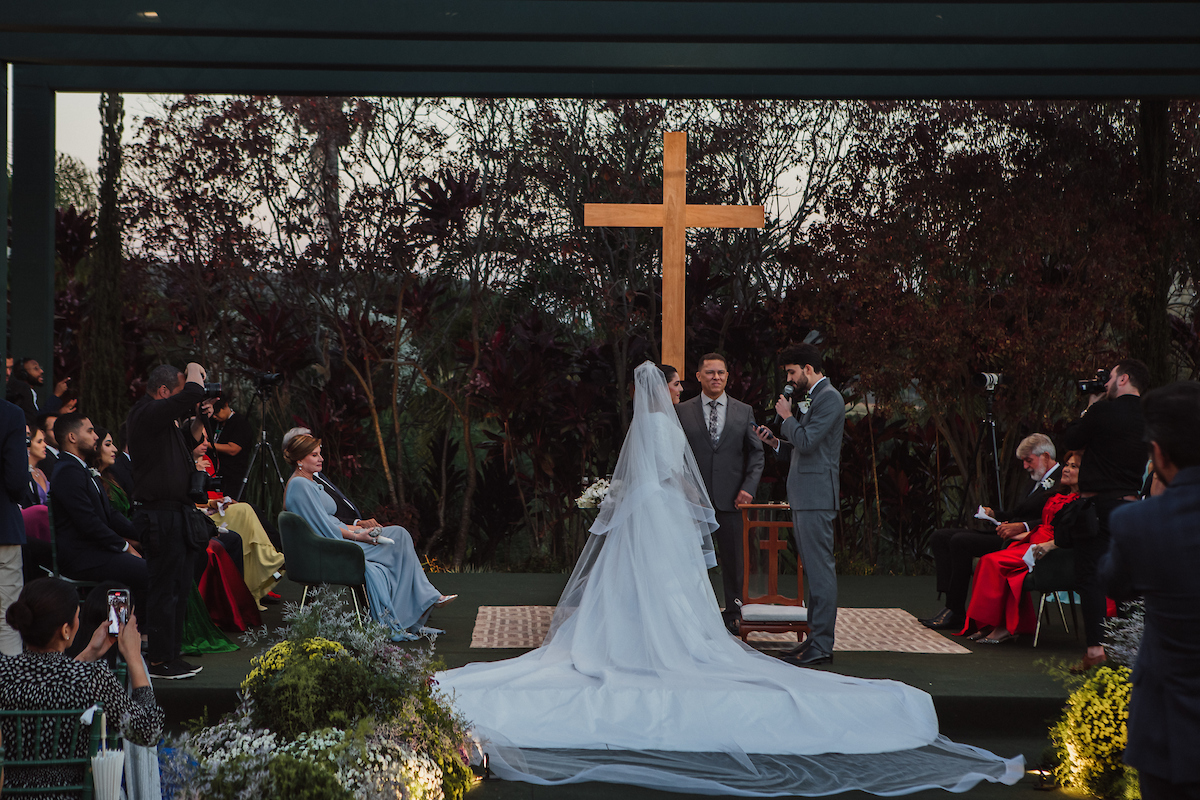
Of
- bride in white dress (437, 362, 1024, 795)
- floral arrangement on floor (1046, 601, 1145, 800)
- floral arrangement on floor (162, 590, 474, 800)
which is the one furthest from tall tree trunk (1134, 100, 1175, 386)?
floral arrangement on floor (162, 590, 474, 800)

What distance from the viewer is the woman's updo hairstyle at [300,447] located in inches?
245

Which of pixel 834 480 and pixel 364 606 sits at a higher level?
pixel 834 480

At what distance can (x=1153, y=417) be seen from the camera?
7.77 ft

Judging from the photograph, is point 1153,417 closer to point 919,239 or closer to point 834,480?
point 834,480

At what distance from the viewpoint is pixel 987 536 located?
21.2ft

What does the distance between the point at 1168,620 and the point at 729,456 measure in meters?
4.35

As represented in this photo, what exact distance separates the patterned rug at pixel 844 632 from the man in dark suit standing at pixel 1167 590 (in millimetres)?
3585

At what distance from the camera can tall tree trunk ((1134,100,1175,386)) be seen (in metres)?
8.84

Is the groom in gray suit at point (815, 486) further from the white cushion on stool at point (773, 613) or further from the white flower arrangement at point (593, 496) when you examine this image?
the white flower arrangement at point (593, 496)

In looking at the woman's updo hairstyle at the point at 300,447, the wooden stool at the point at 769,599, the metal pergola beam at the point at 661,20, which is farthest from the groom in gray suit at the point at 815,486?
the woman's updo hairstyle at the point at 300,447

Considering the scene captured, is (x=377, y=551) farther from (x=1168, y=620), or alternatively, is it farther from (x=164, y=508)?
(x=1168, y=620)

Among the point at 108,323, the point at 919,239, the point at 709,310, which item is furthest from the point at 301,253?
the point at 919,239

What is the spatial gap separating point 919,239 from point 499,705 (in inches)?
233

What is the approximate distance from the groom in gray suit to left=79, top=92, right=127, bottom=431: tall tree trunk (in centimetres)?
641
